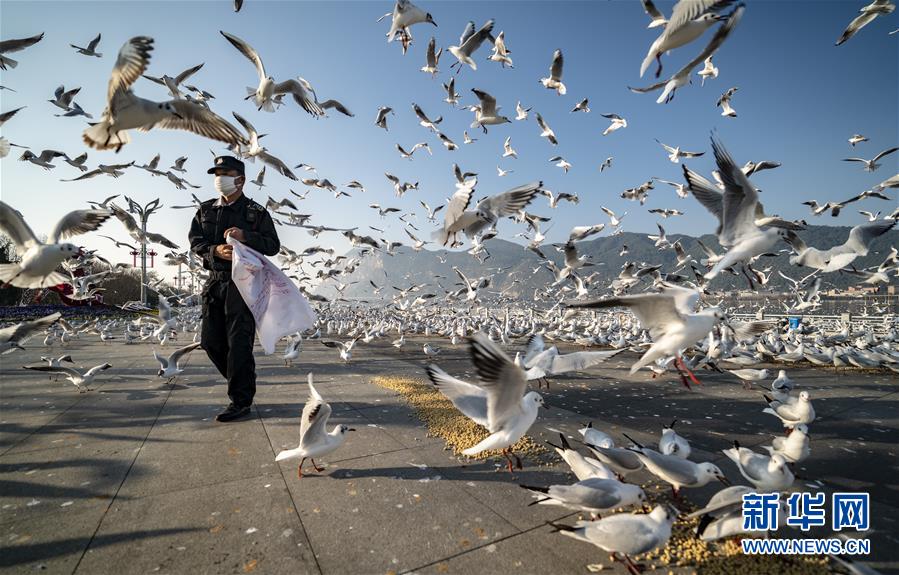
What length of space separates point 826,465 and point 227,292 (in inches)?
296

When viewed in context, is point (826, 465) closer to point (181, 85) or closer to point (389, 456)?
point (389, 456)

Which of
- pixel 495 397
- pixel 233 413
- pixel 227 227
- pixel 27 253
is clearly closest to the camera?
pixel 495 397

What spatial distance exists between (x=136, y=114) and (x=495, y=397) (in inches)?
202

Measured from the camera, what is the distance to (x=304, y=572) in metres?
2.16

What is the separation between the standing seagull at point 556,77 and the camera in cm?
1143

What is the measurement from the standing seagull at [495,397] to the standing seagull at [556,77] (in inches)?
450

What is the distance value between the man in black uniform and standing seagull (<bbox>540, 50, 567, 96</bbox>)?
33.7 ft

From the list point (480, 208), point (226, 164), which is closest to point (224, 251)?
point (226, 164)

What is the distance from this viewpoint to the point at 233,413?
4.90 metres

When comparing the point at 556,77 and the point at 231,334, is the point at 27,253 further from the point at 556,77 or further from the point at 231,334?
the point at 556,77

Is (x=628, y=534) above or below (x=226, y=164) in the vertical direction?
below

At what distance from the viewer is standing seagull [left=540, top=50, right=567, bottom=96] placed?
11.4m

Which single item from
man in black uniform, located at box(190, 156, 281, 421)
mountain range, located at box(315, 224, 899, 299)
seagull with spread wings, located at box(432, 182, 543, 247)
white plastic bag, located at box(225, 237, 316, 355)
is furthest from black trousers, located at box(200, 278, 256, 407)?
mountain range, located at box(315, 224, 899, 299)

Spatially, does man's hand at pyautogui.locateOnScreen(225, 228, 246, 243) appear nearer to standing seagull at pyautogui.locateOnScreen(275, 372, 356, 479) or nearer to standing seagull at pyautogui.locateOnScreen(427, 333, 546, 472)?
standing seagull at pyautogui.locateOnScreen(275, 372, 356, 479)
